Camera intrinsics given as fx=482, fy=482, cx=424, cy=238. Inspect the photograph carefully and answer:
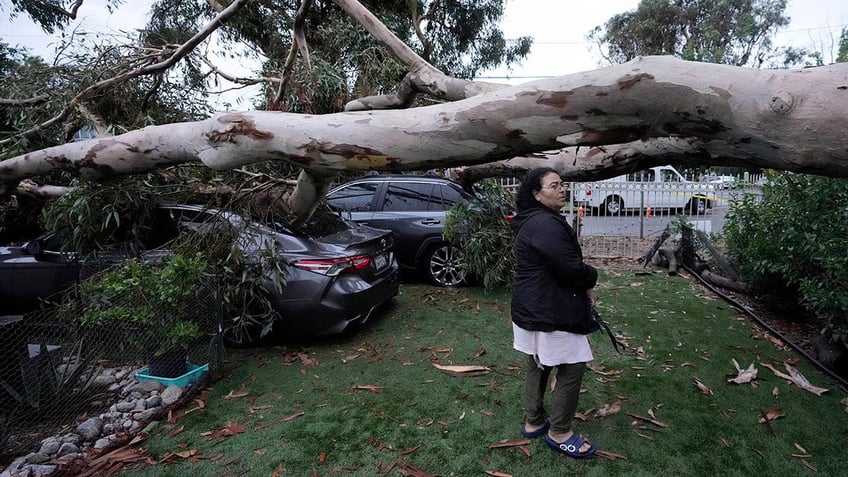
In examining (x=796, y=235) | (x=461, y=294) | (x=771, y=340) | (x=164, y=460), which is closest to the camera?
(x=164, y=460)

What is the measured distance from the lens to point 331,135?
294 cm

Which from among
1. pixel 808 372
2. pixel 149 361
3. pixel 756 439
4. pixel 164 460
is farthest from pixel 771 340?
pixel 149 361

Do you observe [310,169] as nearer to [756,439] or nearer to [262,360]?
[262,360]

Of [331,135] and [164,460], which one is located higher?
[331,135]

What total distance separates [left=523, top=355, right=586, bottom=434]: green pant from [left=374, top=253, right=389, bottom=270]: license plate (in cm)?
256

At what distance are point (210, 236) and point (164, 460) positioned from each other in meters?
2.19

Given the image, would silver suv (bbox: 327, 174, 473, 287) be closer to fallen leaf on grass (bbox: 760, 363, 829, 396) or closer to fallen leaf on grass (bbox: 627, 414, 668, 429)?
fallen leaf on grass (bbox: 627, 414, 668, 429)

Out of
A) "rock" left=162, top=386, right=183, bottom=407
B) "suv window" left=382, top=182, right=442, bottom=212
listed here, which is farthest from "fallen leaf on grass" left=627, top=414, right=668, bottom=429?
"suv window" left=382, top=182, right=442, bottom=212

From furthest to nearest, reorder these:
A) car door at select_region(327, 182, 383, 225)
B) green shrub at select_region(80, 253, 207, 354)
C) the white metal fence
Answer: the white metal fence < car door at select_region(327, 182, 383, 225) < green shrub at select_region(80, 253, 207, 354)

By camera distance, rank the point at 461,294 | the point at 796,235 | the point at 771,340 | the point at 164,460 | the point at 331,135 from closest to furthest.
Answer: the point at 331,135, the point at 164,460, the point at 796,235, the point at 771,340, the point at 461,294

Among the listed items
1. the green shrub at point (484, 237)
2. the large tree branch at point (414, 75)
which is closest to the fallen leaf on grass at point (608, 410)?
the large tree branch at point (414, 75)

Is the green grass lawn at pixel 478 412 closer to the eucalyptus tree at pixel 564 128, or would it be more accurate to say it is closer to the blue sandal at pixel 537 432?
the blue sandal at pixel 537 432

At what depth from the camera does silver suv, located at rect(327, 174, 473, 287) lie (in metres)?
7.19

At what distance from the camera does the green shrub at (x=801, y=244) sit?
13.1ft
